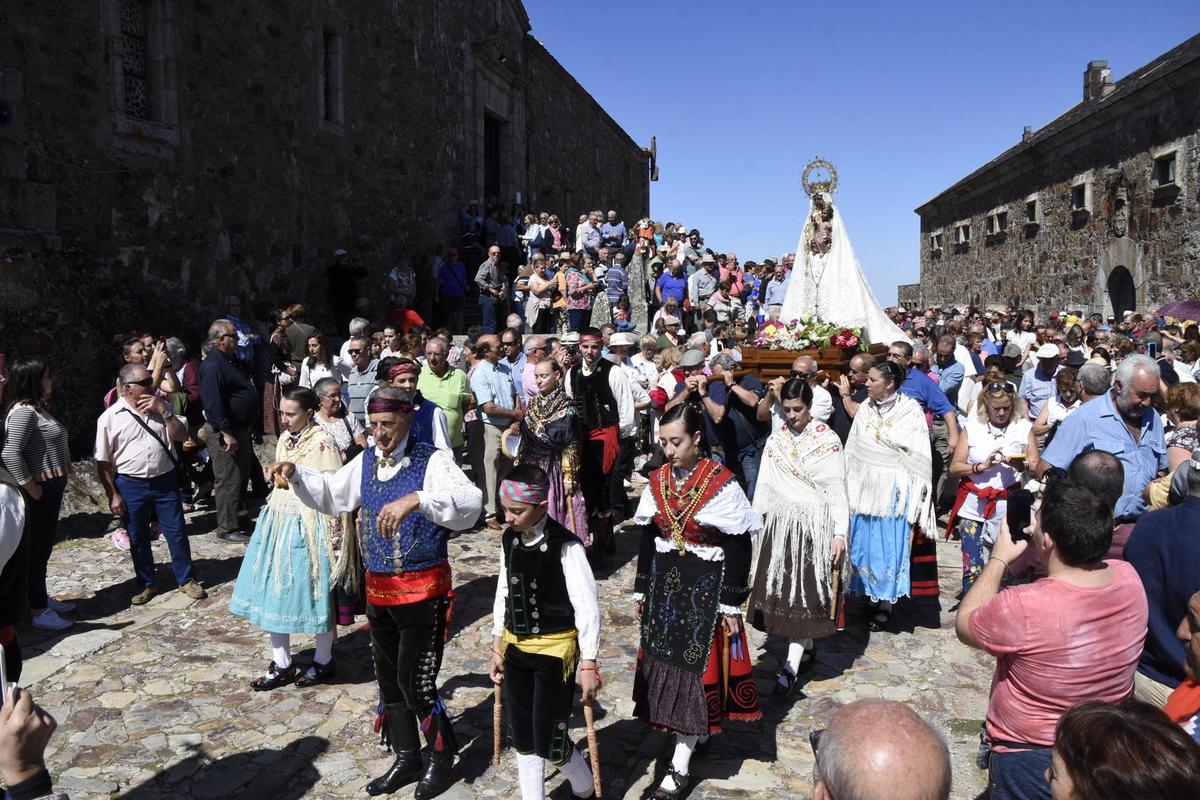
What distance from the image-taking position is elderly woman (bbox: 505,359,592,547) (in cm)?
664

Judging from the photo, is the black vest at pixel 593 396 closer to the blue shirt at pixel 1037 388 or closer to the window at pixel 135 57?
the blue shirt at pixel 1037 388

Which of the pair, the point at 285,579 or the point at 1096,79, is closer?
the point at 285,579

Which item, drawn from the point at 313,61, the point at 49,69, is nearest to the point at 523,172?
the point at 313,61

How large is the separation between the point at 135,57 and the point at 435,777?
9263 millimetres

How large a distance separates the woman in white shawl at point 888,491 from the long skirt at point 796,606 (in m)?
0.91

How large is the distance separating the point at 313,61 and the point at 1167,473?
12.4 meters

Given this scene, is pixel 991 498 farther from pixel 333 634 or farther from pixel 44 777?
pixel 44 777

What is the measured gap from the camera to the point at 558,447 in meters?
6.66

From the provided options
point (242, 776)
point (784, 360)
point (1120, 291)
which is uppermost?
point (1120, 291)

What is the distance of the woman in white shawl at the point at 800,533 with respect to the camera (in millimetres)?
5199

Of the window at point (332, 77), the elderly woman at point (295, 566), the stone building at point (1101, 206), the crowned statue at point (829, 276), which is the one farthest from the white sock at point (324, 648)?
the stone building at point (1101, 206)

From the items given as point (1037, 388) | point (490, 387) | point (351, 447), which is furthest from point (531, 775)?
point (1037, 388)

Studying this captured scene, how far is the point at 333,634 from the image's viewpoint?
521 centimetres

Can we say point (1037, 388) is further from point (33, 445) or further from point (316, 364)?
point (33, 445)
